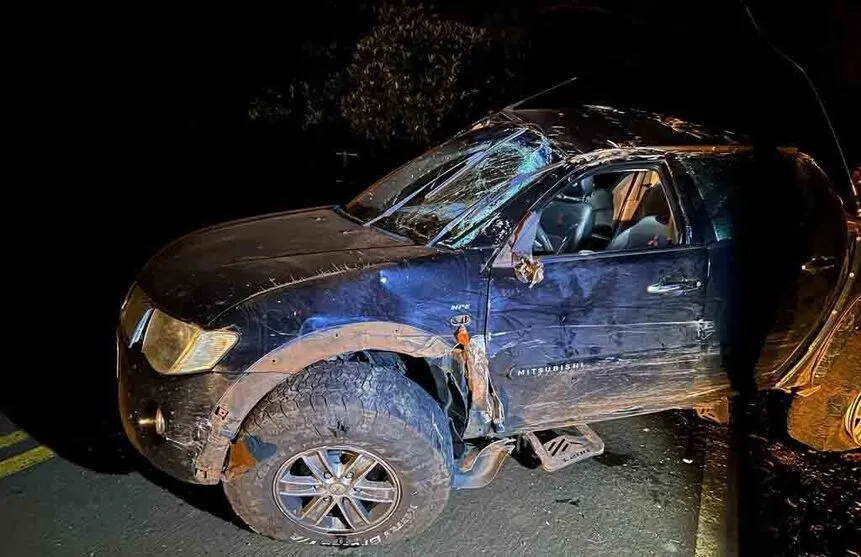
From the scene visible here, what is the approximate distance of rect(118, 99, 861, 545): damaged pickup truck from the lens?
2.69m

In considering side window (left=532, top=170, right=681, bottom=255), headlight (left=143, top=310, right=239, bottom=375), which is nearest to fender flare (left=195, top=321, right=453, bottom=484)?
headlight (left=143, top=310, right=239, bottom=375)

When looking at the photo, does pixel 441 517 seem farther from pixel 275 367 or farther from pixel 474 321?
pixel 275 367

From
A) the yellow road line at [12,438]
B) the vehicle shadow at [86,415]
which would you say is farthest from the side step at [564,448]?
the yellow road line at [12,438]

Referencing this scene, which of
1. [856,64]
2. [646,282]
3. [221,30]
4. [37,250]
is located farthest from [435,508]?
[856,64]

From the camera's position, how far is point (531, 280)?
2852 millimetres

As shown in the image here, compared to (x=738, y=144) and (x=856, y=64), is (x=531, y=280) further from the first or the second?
(x=856, y=64)

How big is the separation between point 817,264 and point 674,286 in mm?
888

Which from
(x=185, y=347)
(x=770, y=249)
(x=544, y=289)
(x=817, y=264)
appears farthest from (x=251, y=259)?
(x=817, y=264)

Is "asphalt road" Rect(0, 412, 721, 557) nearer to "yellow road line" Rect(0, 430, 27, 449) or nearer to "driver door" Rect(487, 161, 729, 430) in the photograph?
"yellow road line" Rect(0, 430, 27, 449)

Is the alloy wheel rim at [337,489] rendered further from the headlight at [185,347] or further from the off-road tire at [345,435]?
the headlight at [185,347]

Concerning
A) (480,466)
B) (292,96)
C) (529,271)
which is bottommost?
(480,466)

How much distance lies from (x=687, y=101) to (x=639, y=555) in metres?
10.2

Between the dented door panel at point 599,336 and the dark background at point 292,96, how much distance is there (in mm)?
3032

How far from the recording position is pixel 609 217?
399cm
